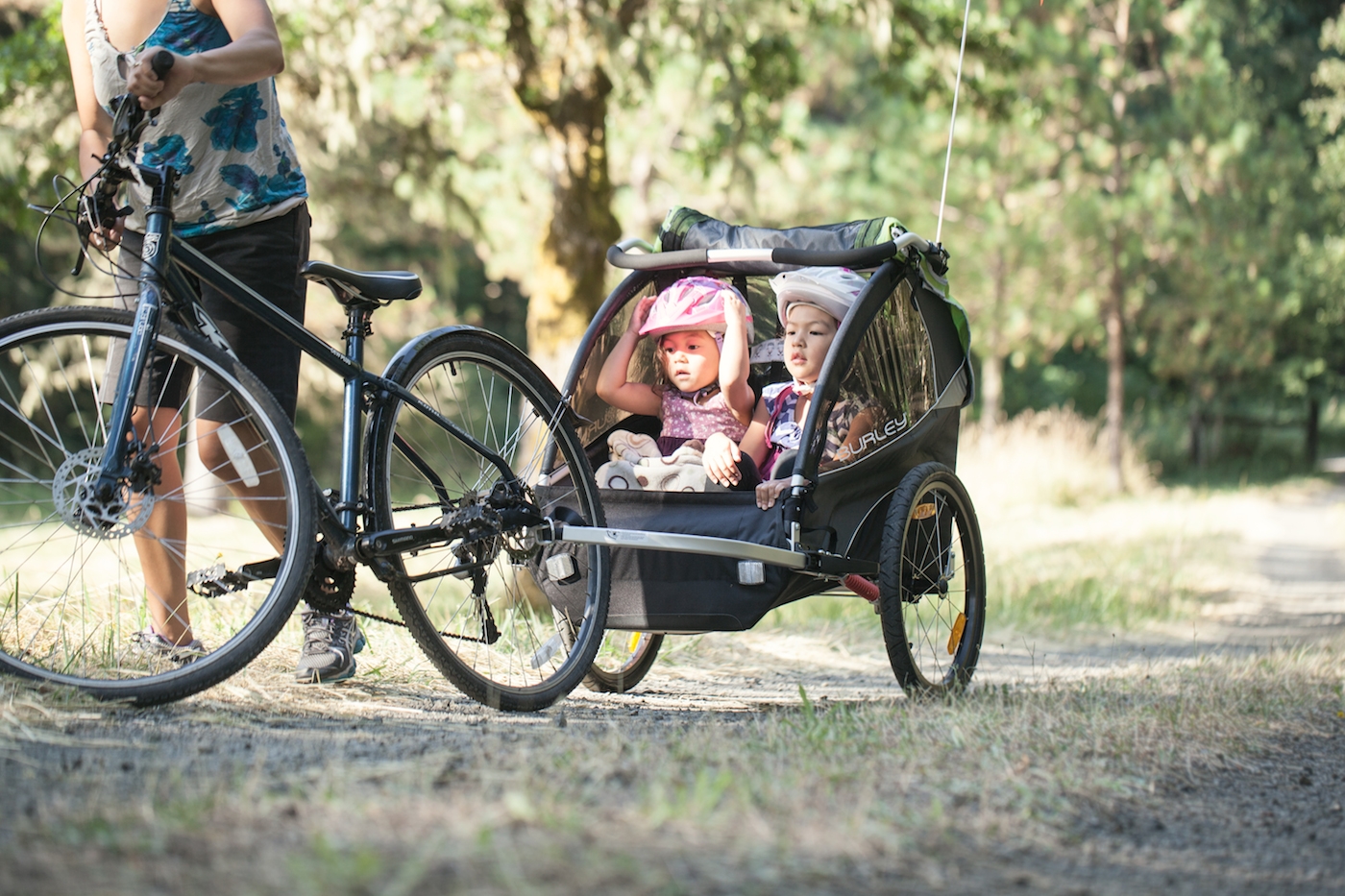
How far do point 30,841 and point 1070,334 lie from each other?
1619 centimetres

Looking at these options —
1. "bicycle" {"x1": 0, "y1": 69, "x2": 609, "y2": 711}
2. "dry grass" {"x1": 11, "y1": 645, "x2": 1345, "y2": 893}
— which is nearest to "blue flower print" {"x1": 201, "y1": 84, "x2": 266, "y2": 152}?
"bicycle" {"x1": 0, "y1": 69, "x2": 609, "y2": 711}

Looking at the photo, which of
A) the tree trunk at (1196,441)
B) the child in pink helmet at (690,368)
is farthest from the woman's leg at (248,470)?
the tree trunk at (1196,441)

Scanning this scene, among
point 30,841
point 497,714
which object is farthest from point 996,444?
point 30,841

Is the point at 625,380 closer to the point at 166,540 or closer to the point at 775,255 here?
the point at 775,255

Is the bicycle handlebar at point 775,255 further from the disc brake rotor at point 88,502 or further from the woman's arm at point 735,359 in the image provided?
the disc brake rotor at point 88,502

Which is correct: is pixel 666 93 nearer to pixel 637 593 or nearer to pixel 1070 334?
pixel 1070 334

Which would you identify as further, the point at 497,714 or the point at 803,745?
the point at 497,714

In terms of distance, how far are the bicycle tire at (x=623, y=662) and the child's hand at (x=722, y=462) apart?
47 cm

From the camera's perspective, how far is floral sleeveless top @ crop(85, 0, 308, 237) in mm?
3014

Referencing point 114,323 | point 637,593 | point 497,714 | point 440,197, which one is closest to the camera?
point 114,323

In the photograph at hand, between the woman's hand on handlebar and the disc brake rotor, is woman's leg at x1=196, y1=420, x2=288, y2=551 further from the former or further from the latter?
the woman's hand on handlebar

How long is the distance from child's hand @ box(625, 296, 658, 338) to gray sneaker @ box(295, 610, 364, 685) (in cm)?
117

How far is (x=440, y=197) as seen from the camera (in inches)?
349

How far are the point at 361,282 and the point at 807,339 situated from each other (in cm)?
128
